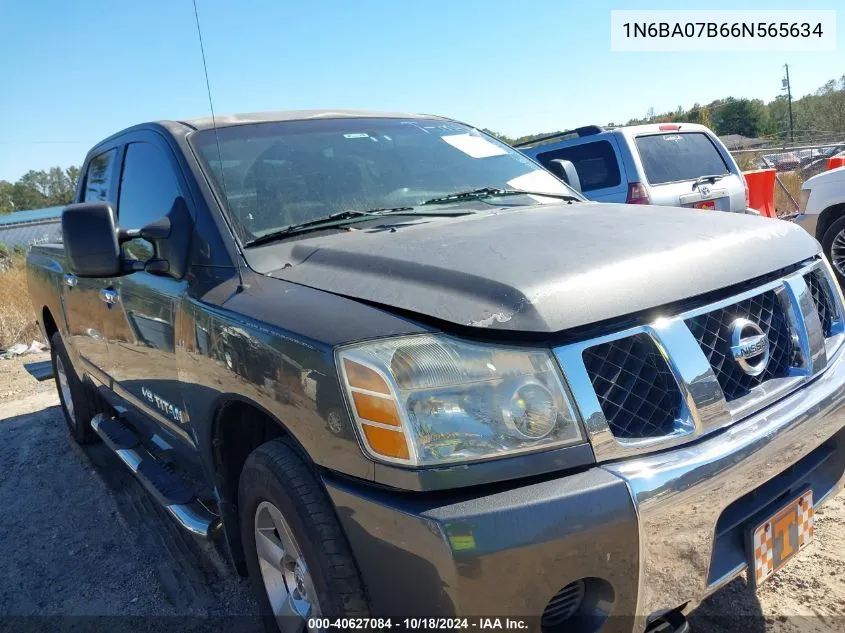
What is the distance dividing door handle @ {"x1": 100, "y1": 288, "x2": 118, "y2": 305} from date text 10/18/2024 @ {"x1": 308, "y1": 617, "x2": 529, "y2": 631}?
6.89 ft

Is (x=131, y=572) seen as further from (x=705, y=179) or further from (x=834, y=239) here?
(x=834, y=239)

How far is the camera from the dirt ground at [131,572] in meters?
2.49

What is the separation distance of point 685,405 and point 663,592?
461 mm

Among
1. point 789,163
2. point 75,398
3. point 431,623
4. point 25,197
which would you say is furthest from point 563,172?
point 25,197

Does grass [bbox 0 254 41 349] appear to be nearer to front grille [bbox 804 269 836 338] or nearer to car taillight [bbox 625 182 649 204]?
car taillight [bbox 625 182 649 204]

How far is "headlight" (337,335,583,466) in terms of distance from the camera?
159cm

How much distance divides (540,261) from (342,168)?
127 cm

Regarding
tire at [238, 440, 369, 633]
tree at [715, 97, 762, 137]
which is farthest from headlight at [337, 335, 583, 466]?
tree at [715, 97, 762, 137]

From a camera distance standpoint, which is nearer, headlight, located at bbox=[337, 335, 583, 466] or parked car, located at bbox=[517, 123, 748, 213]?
headlight, located at bbox=[337, 335, 583, 466]

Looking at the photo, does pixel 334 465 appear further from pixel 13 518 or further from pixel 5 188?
pixel 5 188

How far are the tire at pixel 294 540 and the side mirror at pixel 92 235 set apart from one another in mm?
971

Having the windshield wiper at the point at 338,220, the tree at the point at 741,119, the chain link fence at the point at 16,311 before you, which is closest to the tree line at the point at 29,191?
the chain link fence at the point at 16,311

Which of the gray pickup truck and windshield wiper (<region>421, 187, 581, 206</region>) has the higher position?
windshield wiper (<region>421, 187, 581, 206</region>)

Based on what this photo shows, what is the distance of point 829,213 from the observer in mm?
7055
